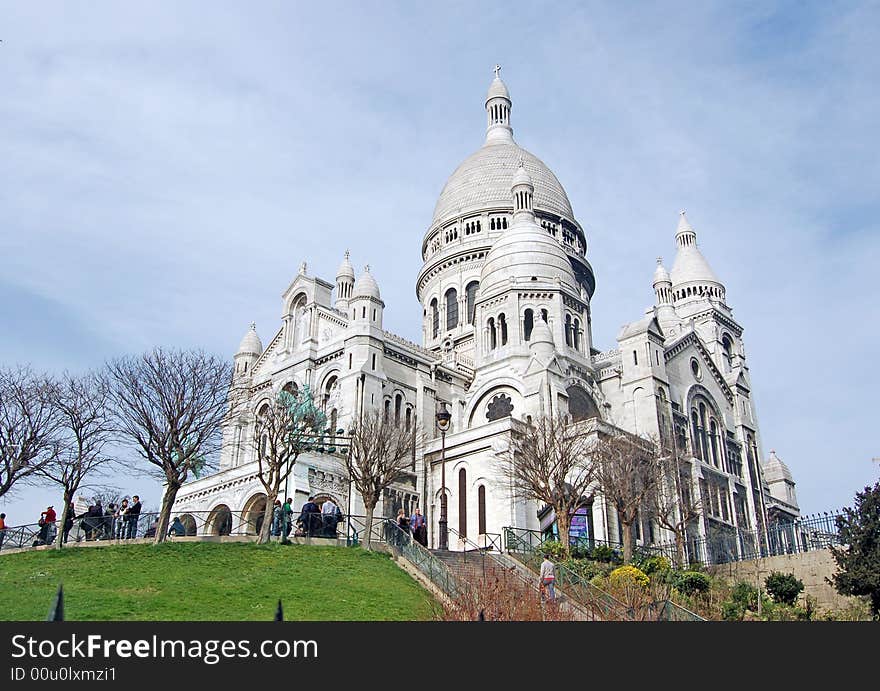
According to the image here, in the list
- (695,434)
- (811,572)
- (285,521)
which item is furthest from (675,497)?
(285,521)

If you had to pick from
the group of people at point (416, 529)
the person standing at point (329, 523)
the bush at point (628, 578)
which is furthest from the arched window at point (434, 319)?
the bush at point (628, 578)

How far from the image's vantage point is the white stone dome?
61000 mm

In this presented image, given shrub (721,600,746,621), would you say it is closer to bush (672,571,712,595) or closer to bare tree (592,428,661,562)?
bush (672,571,712,595)

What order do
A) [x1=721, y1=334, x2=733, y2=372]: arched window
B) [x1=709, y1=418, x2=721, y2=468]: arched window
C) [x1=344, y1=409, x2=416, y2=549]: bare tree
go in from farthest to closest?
[x1=721, y1=334, x2=733, y2=372]: arched window
[x1=709, y1=418, x2=721, y2=468]: arched window
[x1=344, y1=409, x2=416, y2=549]: bare tree

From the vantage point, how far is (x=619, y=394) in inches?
2288

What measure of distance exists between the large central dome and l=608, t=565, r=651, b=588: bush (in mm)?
51085

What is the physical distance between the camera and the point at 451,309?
74938 mm

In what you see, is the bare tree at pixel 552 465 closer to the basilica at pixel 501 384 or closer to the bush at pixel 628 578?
the basilica at pixel 501 384

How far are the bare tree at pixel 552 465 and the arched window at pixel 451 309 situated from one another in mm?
28066

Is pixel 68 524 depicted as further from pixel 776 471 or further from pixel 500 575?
pixel 776 471

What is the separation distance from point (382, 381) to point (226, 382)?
50.9 ft

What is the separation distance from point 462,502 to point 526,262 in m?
20.4

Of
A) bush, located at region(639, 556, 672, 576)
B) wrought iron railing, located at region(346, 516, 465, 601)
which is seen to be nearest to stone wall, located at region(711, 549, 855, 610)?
bush, located at region(639, 556, 672, 576)

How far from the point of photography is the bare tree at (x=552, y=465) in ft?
124
